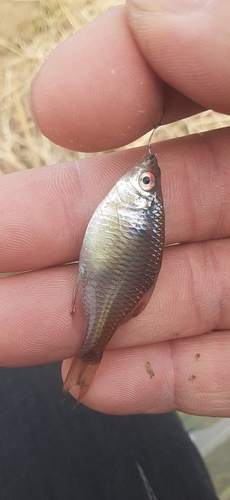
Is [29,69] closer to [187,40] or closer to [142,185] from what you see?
[142,185]

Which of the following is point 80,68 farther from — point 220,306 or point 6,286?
point 220,306

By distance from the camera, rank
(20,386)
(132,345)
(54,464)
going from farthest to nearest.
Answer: (20,386) < (54,464) < (132,345)

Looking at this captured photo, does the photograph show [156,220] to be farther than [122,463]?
No

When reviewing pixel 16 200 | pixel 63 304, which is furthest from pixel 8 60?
pixel 63 304

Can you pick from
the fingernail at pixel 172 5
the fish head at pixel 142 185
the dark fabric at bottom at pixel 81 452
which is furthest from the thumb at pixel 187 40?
the dark fabric at bottom at pixel 81 452

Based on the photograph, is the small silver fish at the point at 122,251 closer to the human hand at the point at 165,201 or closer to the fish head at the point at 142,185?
the fish head at the point at 142,185

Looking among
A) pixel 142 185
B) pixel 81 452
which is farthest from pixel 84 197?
pixel 81 452
